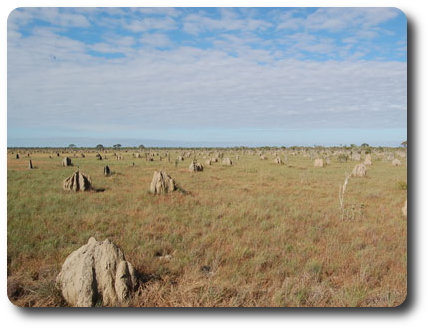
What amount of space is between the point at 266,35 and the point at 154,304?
17.1 ft

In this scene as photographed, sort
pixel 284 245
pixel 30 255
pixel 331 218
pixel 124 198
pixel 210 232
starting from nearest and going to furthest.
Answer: pixel 30 255, pixel 284 245, pixel 210 232, pixel 331 218, pixel 124 198

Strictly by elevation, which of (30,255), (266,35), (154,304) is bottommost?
(154,304)

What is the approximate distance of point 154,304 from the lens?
4324mm

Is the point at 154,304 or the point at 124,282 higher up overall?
the point at 124,282

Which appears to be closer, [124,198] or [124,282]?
[124,282]

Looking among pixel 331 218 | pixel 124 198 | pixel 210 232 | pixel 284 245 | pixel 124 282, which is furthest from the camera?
pixel 124 198

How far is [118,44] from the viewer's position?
19.9ft

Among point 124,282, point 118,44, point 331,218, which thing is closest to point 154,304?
point 124,282

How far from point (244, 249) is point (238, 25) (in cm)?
435
